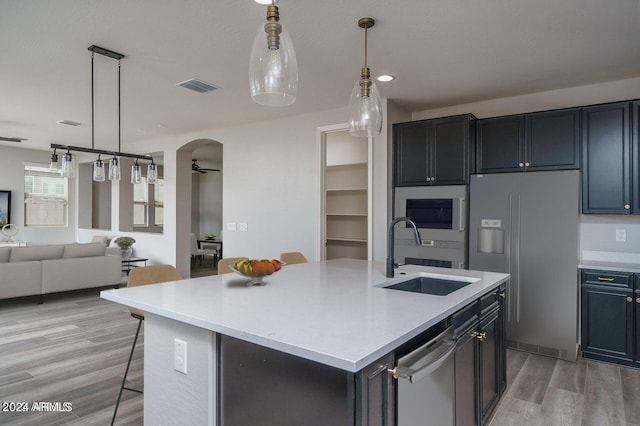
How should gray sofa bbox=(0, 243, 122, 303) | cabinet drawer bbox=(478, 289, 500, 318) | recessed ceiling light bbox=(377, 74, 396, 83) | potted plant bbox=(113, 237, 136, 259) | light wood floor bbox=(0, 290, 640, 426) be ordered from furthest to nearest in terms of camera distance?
potted plant bbox=(113, 237, 136, 259)
gray sofa bbox=(0, 243, 122, 303)
recessed ceiling light bbox=(377, 74, 396, 83)
light wood floor bbox=(0, 290, 640, 426)
cabinet drawer bbox=(478, 289, 500, 318)

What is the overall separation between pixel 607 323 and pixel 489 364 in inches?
72.4

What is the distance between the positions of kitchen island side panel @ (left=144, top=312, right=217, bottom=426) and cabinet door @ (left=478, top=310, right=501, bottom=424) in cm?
138

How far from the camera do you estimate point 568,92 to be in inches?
152

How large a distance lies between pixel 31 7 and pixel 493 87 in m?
3.87

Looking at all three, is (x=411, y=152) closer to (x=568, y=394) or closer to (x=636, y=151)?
(x=636, y=151)

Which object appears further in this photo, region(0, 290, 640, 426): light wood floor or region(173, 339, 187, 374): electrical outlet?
region(0, 290, 640, 426): light wood floor

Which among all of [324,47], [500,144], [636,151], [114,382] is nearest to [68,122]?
[114,382]

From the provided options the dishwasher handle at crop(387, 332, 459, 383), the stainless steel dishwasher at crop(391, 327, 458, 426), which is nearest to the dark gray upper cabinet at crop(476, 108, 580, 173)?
the stainless steel dishwasher at crop(391, 327, 458, 426)

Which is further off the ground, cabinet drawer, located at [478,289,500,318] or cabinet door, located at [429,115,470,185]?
cabinet door, located at [429,115,470,185]

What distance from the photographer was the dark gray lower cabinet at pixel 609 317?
3199mm

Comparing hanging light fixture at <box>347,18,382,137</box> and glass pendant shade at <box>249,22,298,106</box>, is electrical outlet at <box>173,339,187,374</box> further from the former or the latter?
hanging light fixture at <box>347,18,382,137</box>

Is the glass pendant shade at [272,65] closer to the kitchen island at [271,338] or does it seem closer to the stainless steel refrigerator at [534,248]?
the kitchen island at [271,338]

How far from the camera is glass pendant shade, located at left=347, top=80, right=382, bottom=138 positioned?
90.3 inches

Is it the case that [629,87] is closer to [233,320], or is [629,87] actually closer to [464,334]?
[464,334]
